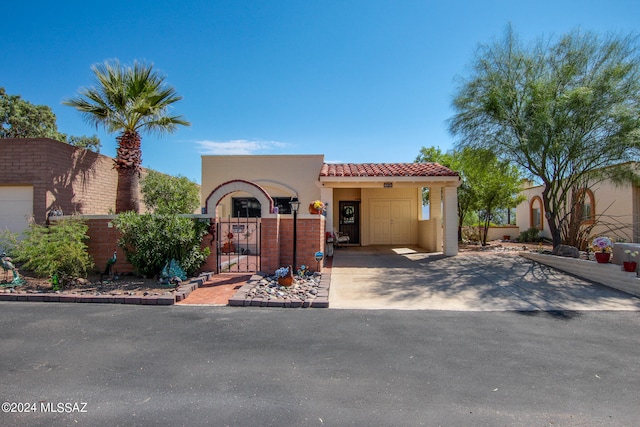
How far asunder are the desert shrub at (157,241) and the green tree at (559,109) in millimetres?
8836

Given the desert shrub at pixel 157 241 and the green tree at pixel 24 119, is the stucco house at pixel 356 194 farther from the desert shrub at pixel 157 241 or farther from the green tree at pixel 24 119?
the green tree at pixel 24 119

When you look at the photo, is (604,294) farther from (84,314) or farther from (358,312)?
(84,314)

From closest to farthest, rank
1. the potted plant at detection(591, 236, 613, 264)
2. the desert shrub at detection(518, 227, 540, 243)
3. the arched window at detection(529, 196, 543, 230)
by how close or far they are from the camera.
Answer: the potted plant at detection(591, 236, 613, 264) → the desert shrub at detection(518, 227, 540, 243) → the arched window at detection(529, 196, 543, 230)

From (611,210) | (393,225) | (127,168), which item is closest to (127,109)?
(127,168)

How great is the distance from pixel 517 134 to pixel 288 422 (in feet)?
35.7

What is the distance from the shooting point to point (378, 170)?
46.9 ft

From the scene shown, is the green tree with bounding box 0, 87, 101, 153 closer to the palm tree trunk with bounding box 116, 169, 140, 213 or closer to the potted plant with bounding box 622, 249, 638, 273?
the palm tree trunk with bounding box 116, 169, 140, 213

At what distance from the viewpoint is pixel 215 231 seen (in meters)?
8.94

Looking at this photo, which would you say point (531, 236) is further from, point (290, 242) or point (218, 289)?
point (218, 289)

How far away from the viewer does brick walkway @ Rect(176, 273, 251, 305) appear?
6.83 metres

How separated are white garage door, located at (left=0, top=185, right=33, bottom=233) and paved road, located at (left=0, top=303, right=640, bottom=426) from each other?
5.89 m

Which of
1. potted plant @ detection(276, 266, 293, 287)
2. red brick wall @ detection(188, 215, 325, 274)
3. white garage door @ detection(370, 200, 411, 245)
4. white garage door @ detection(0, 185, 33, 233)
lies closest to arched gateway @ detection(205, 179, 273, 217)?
red brick wall @ detection(188, 215, 325, 274)

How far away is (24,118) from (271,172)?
50.9 ft

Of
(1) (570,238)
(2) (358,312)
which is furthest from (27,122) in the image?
(1) (570,238)
